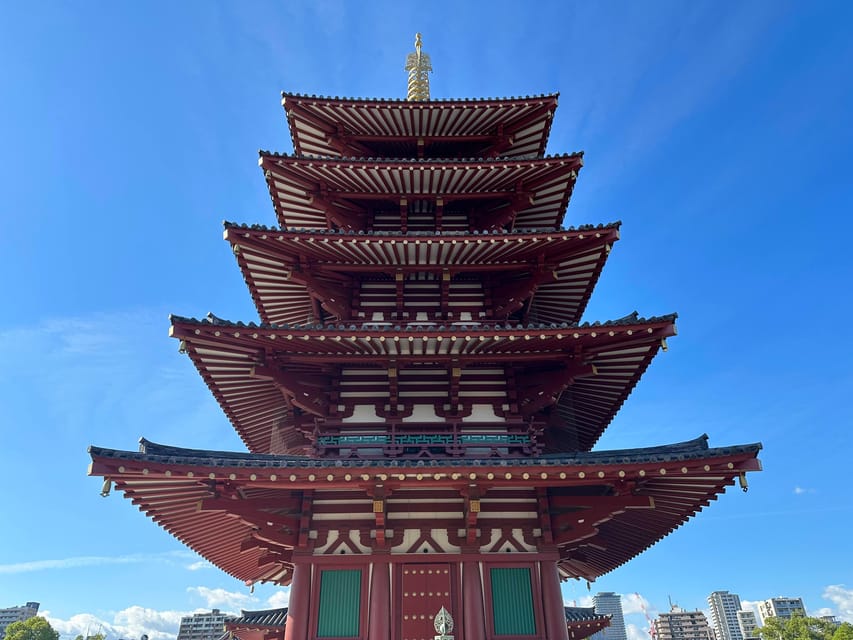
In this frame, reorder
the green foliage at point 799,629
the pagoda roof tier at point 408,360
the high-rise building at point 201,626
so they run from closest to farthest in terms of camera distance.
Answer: the pagoda roof tier at point 408,360
the green foliage at point 799,629
the high-rise building at point 201,626

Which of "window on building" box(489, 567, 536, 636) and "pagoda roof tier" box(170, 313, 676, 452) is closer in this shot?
"window on building" box(489, 567, 536, 636)

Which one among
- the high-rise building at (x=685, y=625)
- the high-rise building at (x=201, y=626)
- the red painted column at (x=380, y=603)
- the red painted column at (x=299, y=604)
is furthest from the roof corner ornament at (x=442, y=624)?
the high-rise building at (x=685, y=625)

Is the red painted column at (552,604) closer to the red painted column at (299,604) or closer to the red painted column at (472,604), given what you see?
the red painted column at (472,604)

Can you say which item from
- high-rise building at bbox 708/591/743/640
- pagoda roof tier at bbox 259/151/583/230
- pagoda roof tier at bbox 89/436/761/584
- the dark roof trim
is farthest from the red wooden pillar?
high-rise building at bbox 708/591/743/640

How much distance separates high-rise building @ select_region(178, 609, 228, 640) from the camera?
312 ft

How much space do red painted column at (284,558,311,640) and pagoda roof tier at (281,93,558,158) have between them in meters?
Result: 13.4

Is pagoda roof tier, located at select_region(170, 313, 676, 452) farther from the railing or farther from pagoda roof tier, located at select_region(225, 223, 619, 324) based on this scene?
pagoda roof tier, located at select_region(225, 223, 619, 324)

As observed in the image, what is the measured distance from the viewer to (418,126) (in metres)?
18.8

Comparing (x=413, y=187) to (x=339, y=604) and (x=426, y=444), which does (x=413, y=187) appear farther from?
(x=339, y=604)

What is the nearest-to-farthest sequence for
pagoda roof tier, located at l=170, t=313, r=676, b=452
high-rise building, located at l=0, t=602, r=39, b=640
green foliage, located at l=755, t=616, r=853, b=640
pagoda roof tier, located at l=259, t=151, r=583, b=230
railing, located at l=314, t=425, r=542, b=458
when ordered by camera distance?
pagoda roof tier, located at l=170, t=313, r=676, b=452 < railing, located at l=314, t=425, r=542, b=458 < pagoda roof tier, located at l=259, t=151, r=583, b=230 < green foliage, located at l=755, t=616, r=853, b=640 < high-rise building, located at l=0, t=602, r=39, b=640

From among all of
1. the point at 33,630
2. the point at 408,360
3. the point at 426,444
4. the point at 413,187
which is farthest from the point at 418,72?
the point at 33,630

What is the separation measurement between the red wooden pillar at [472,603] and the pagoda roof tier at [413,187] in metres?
10.2

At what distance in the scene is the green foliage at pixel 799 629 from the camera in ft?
181

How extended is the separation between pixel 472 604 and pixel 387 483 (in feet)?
10.5
